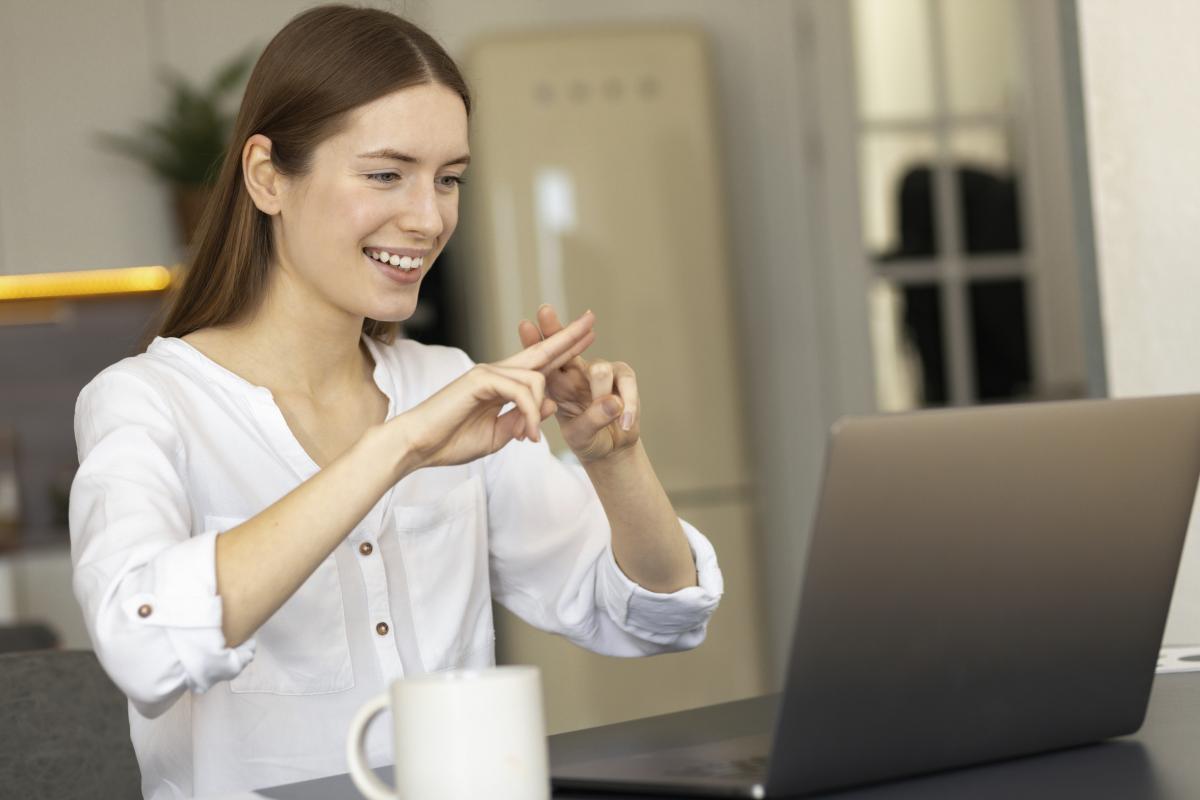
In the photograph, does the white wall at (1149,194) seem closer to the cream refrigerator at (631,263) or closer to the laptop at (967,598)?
the laptop at (967,598)

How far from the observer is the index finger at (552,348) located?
1219 mm

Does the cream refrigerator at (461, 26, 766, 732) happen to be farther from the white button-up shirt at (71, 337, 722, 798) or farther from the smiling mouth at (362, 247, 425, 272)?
the smiling mouth at (362, 247, 425, 272)

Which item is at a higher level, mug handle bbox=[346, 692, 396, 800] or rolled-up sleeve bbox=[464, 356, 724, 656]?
mug handle bbox=[346, 692, 396, 800]

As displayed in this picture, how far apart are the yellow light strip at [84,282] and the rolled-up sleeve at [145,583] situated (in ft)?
9.38

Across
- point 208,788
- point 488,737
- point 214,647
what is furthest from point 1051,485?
point 208,788

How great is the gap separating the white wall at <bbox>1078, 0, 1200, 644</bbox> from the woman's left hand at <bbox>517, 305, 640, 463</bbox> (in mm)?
705

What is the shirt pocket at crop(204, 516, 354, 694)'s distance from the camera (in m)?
1.43

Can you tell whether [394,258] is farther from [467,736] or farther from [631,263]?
[631,263]

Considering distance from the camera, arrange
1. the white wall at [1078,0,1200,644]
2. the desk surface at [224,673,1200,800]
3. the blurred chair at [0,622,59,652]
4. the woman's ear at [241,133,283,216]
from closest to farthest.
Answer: the desk surface at [224,673,1200,800], the woman's ear at [241,133,283,216], the white wall at [1078,0,1200,644], the blurred chair at [0,622,59,652]

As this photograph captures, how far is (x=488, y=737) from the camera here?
745mm

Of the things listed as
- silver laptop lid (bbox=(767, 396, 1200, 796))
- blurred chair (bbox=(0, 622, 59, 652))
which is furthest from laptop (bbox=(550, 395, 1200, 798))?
blurred chair (bbox=(0, 622, 59, 652))

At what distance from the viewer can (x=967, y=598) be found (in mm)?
870

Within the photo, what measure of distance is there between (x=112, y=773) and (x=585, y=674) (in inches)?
102

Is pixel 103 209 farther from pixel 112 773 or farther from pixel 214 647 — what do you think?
pixel 214 647
